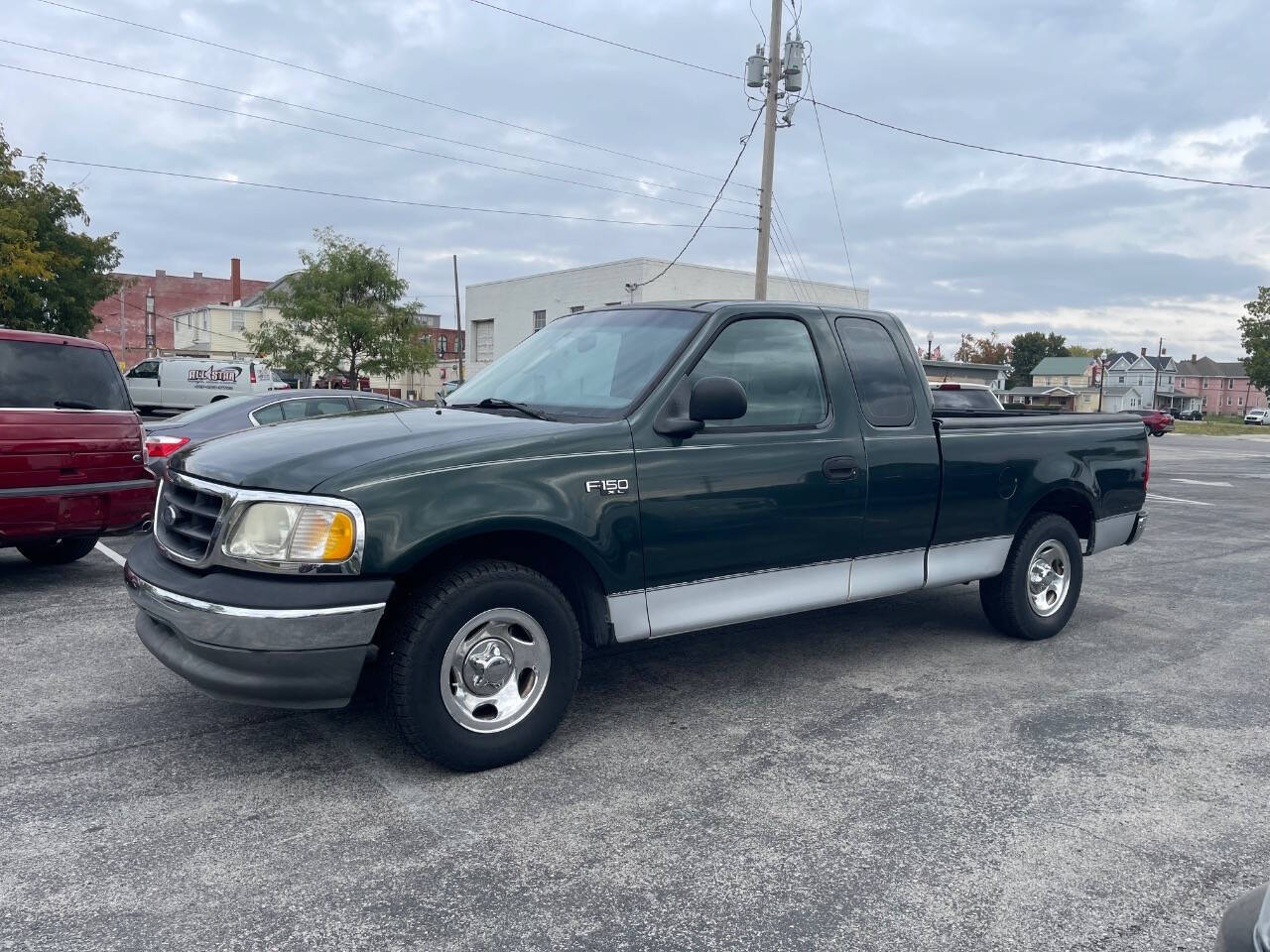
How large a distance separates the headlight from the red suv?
3.76 m

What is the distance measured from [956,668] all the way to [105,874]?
13.8 ft

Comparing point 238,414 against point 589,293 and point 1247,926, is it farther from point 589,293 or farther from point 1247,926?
point 589,293

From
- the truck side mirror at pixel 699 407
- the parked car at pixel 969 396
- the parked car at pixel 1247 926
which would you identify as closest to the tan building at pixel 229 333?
the parked car at pixel 969 396

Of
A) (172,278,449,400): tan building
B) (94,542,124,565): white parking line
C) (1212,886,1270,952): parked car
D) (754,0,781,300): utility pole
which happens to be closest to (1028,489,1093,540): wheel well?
(1212,886,1270,952): parked car

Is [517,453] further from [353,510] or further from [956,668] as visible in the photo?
[956,668]

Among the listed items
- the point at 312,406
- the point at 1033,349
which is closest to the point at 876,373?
the point at 312,406

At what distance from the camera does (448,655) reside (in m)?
3.63

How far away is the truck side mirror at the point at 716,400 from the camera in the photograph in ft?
13.3

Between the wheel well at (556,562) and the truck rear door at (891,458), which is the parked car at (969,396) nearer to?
the truck rear door at (891,458)

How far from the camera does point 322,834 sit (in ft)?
10.8

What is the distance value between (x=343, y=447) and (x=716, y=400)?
150 centimetres

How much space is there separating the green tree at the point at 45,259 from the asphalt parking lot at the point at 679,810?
2072 centimetres

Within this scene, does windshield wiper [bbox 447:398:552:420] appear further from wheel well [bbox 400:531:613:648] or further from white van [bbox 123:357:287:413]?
white van [bbox 123:357:287:413]

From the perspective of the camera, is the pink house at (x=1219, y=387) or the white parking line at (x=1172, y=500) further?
the pink house at (x=1219, y=387)
